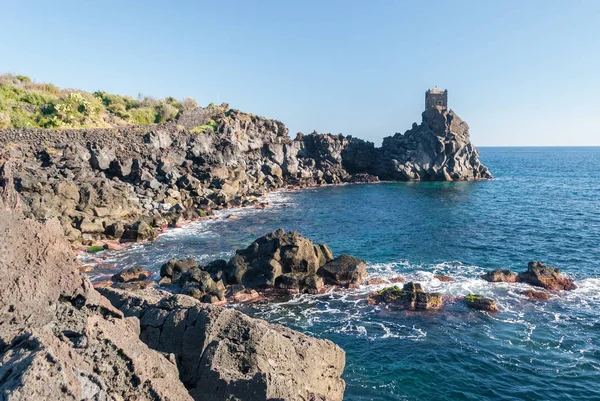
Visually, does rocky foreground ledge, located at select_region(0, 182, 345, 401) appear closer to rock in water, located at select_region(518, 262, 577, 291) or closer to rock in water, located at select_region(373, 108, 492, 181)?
rock in water, located at select_region(518, 262, 577, 291)

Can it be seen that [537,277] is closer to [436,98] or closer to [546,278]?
[546,278]

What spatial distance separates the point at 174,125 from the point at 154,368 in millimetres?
88358

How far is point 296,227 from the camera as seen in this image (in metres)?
57.2

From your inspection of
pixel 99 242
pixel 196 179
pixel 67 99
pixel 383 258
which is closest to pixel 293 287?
pixel 383 258

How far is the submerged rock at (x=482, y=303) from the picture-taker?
94.1ft

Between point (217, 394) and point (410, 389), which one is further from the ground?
point (217, 394)

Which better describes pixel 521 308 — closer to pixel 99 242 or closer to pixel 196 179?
pixel 99 242

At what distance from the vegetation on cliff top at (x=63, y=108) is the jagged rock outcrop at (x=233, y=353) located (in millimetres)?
69480

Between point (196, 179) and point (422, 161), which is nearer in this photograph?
point (196, 179)

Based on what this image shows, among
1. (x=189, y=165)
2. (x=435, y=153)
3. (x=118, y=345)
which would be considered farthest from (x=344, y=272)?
(x=435, y=153)

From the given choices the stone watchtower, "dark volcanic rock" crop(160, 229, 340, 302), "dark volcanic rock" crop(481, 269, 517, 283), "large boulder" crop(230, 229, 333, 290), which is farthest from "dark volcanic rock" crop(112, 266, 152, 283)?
the stone watchtower

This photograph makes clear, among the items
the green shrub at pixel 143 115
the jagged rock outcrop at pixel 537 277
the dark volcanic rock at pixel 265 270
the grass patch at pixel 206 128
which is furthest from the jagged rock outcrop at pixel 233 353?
the grass patch at pixel 206 128

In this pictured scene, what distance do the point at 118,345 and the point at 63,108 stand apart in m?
79.0

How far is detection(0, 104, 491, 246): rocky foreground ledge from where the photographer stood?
4769cm
